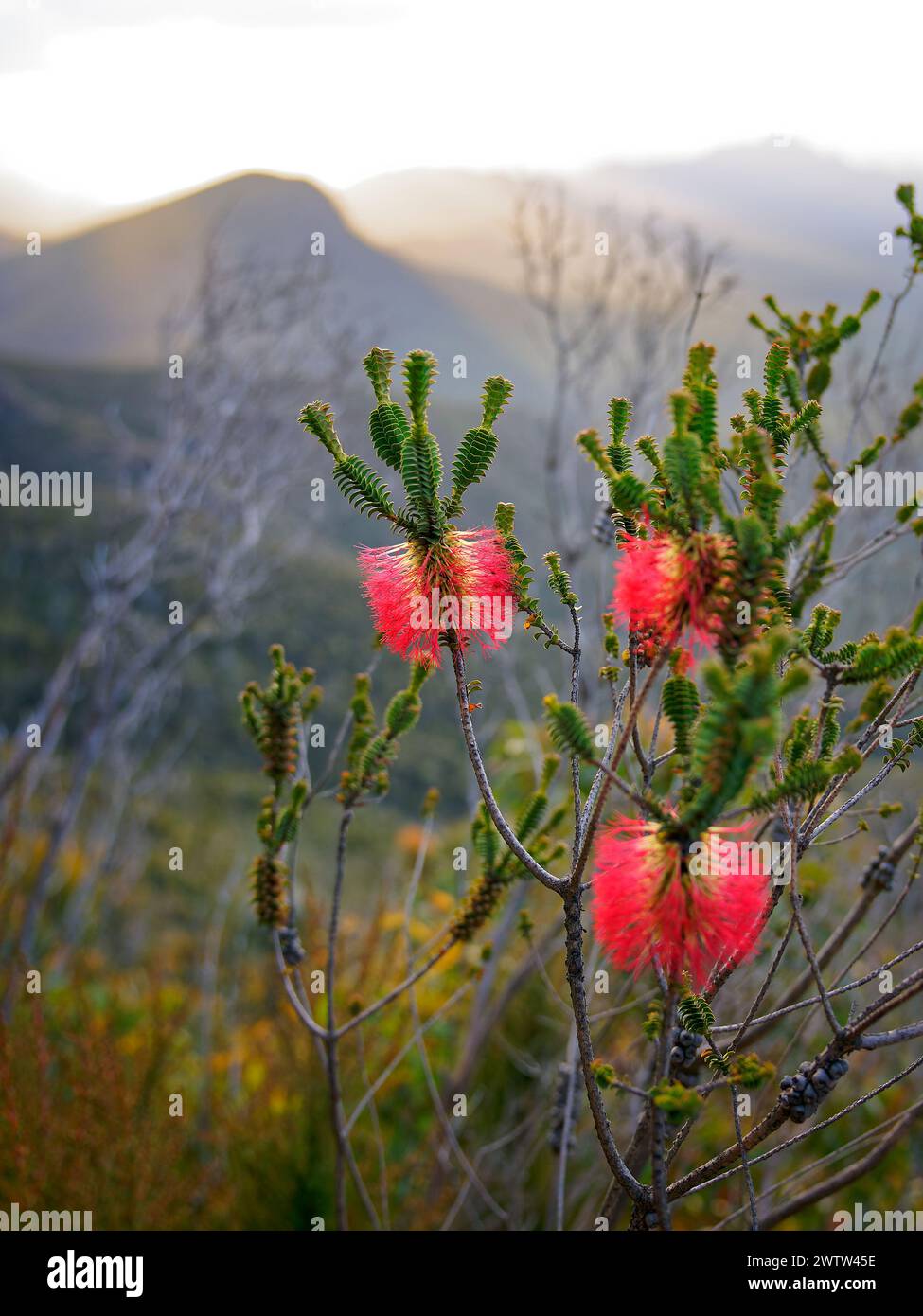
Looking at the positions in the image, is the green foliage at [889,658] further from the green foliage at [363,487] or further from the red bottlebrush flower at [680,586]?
the green foliage at [363,487]

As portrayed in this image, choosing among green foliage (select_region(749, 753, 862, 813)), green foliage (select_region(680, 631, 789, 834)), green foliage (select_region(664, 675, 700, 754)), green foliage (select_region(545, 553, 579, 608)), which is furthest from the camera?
green foliage (select_region(545, 553, 579, 608))

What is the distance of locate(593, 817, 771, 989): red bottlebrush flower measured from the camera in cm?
104

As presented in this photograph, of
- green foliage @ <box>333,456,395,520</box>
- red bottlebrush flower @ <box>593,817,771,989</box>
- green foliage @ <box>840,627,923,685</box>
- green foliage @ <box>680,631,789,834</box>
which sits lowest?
red bottlebrush flower @ <box>593,817,771,989</box>

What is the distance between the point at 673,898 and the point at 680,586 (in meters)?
0.34

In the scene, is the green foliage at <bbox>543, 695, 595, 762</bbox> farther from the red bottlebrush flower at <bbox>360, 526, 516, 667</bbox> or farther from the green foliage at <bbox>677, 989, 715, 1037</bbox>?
the green foliage at <bbox>677, 989, 715, 1037</bbox>

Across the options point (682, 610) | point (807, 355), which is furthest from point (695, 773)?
point (807, 355)

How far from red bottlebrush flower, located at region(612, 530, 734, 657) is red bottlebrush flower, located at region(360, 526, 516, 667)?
0.18 m

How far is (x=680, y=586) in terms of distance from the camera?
1.03 m

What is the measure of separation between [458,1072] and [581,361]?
309 centimetres

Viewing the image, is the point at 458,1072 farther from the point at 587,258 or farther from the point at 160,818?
the point at 160,818

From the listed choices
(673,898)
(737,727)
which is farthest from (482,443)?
(673,898)

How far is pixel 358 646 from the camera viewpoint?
39.7 ft

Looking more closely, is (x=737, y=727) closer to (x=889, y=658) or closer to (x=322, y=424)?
(x=889, y=658)

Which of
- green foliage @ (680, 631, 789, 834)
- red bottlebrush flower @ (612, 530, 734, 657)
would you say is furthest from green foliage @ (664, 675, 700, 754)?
green foliage @ (680, 631, 789, 834)
